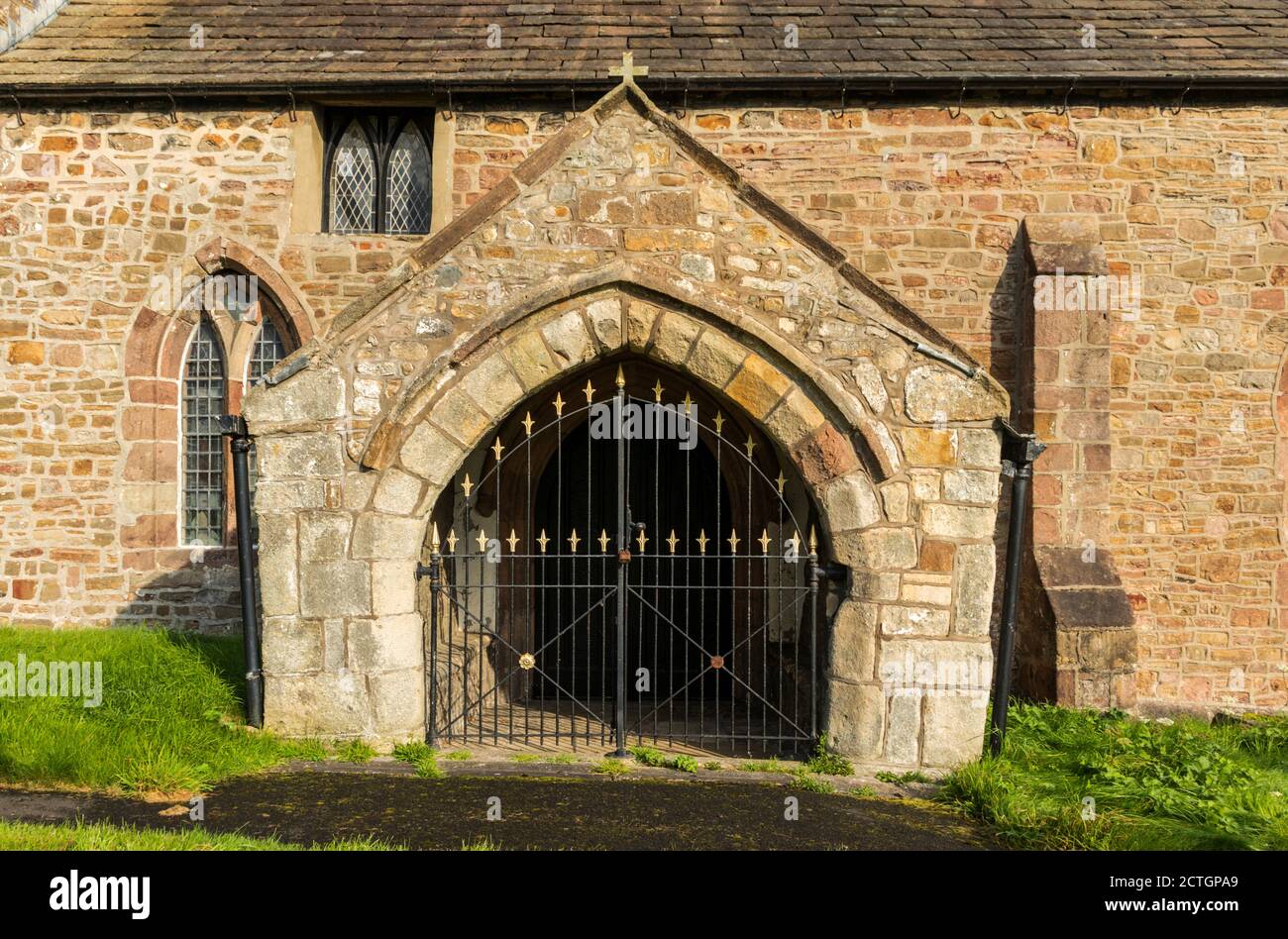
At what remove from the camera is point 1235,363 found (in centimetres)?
850

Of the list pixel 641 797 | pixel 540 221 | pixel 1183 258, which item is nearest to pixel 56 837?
pixel 641 797

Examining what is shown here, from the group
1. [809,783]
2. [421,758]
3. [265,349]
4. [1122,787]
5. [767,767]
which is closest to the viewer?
[1122,787]

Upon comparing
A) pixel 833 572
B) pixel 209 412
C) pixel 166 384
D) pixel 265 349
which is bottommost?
pixel 833 572

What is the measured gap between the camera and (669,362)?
19.2 feet

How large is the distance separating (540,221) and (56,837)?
410 centimetres

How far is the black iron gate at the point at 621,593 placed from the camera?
6402mm

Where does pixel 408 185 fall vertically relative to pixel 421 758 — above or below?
above

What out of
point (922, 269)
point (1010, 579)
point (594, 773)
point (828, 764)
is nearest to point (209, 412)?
point (594, 773)

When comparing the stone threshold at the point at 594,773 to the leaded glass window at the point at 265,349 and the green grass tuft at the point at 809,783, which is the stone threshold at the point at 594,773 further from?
the leaded glass window at the point at 265,349

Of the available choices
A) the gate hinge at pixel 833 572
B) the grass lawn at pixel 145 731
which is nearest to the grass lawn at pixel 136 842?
the grass lawn at pixel 145 731

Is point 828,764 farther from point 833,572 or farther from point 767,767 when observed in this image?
point 833,572

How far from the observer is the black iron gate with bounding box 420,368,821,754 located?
6402mm

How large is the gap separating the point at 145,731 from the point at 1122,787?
579 centimetres

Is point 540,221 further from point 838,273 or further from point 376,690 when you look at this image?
point 376,690
